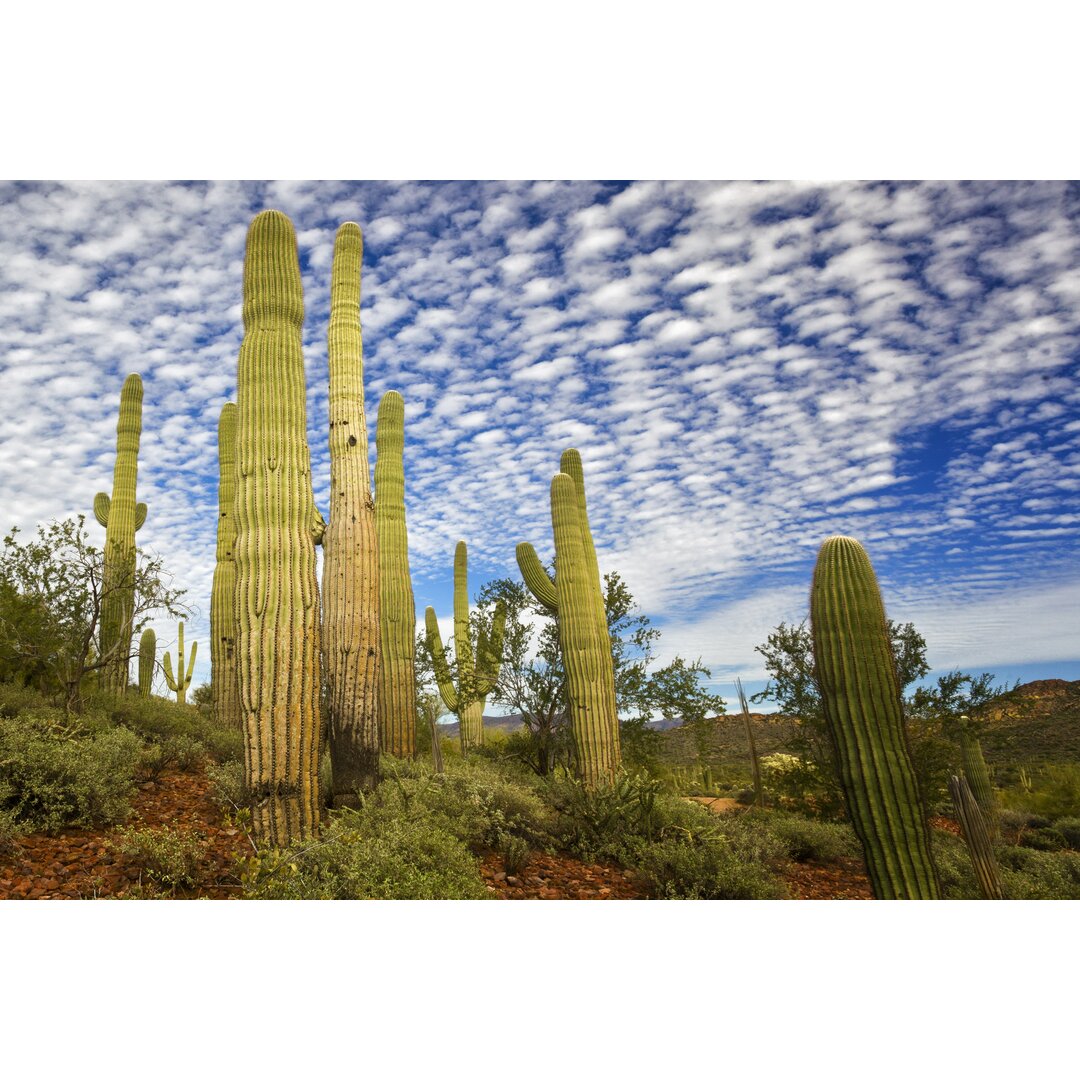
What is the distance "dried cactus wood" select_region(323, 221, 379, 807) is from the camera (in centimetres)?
534

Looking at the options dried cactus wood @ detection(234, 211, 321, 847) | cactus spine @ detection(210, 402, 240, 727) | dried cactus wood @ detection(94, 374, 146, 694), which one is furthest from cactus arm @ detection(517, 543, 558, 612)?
dried cactus wood @ detection(94, 374, 146, 694)

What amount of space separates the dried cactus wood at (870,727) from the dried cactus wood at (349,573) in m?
3.48

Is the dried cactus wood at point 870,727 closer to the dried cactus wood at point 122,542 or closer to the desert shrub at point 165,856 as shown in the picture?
the desert shrub at point 165,856

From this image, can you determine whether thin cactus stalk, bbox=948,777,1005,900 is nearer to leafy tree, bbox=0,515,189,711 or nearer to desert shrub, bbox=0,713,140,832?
desert shrub, bbox=0,713,140,832

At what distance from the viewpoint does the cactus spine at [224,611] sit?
8.23 meters

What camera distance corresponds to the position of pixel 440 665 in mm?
10547

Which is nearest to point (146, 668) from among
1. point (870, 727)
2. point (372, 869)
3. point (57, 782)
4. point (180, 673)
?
point (180, 673)

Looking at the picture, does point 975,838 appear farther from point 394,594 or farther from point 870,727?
point 394,594

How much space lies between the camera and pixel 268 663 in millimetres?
4484

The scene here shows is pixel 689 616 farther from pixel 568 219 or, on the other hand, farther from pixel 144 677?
pixel 144 677

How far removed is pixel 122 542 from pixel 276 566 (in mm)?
5511

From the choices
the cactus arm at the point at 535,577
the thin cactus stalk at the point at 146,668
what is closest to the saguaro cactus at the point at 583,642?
the cactus arm at the point at 535,577

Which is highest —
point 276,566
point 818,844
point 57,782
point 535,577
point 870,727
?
point 535,577
